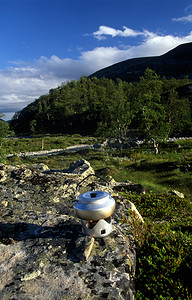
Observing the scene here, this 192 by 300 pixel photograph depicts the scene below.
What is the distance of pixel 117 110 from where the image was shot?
38.0 meters

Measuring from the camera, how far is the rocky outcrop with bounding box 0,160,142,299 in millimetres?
2836

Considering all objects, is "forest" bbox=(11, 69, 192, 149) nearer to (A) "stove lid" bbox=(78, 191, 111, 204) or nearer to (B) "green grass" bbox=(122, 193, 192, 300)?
(B) "green grass" bbox=(122, 193, 192, 300)

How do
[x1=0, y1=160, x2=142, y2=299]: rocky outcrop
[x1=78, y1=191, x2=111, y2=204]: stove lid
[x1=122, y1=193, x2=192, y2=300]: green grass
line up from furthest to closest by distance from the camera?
[x1=78, y1=191, x2=111, y2=204]: stove lid, [x1=122, y1=193, x2=192, y2=300]: green grass, [x1=0, y1=160, x2=142, y2=299]: rocky outcrop

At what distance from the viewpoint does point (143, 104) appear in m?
33.6

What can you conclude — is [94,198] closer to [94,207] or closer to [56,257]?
[94,207]

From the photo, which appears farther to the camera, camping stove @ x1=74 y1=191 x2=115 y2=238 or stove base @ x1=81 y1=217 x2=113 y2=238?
stove base @ x1=81 y1=217 x2=113 y2=238

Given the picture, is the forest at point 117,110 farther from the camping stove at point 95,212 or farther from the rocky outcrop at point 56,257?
the camping stove at point 95,212

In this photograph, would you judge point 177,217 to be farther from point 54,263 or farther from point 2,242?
point 2,242

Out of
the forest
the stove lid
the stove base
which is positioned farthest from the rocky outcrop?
the forest

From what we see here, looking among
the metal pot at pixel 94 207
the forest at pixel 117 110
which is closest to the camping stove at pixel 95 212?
the metal pot at pixel 94 207

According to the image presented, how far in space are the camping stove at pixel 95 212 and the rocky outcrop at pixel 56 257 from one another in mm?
202

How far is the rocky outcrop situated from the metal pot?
351 millimetres

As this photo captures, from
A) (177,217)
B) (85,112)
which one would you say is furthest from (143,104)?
(85,112)

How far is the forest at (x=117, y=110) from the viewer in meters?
32.7
